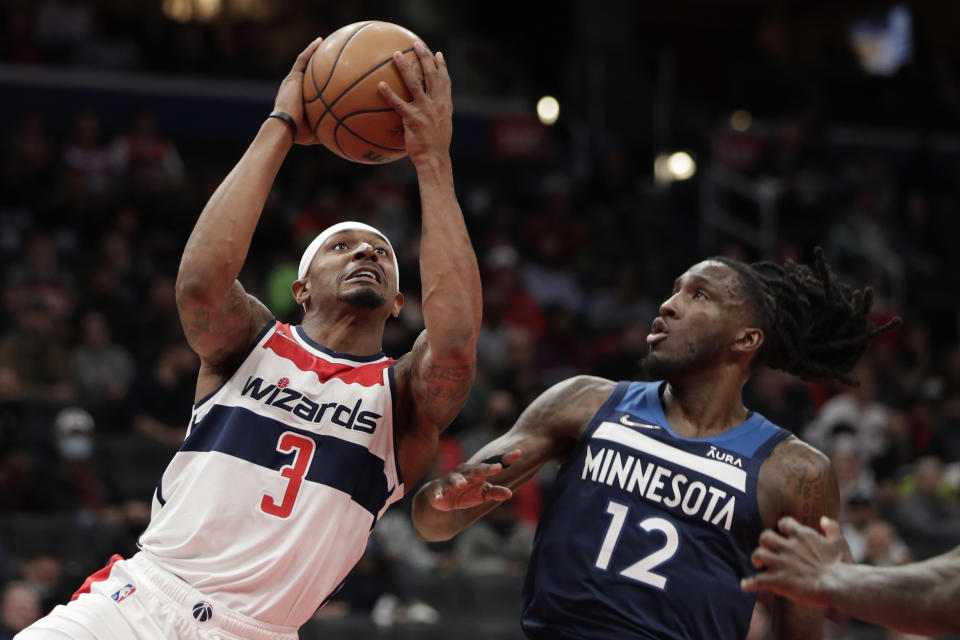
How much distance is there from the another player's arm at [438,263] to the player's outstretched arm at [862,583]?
1.26 meters

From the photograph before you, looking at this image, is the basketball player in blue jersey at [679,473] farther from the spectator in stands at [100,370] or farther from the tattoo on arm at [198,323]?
the spectator in stands at [100,370]

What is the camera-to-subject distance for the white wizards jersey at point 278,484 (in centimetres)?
413

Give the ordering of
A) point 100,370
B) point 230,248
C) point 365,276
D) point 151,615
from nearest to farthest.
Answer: point 151,615 < point 230,248 < point 365,276 < point 100,370

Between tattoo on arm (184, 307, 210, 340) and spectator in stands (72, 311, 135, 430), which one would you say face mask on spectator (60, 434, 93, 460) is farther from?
tattoo on arm (184, 307, 210, 340)

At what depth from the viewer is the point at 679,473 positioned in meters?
A: 4.55

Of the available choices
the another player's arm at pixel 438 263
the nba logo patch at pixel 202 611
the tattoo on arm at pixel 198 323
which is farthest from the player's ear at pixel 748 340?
the nba logo patch at pixel 202 611

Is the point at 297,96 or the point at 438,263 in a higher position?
the point at 297,96

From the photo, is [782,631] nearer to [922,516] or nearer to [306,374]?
[306,374]

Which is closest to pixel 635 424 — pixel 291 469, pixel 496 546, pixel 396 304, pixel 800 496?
pixel 800 496

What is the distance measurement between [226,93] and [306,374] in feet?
39.8

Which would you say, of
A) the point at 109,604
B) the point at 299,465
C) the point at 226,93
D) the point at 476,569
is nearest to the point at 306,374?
the point at 299,465

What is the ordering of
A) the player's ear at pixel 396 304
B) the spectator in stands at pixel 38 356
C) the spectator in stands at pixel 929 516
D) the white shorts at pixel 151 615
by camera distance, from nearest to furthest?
1. the white shorts at pixel 151 615
2. the player's ear at pixel 396 304
3. the spectator in stands at pixel 38 356
4. the spectator in stands at pixel 929 516

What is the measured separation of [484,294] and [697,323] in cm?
838

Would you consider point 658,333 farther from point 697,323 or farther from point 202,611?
point 202,611
